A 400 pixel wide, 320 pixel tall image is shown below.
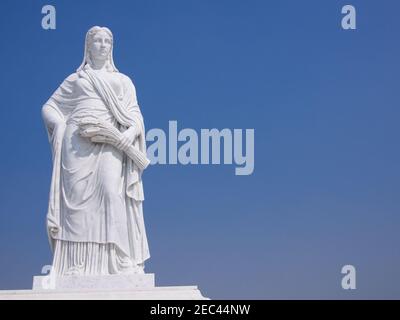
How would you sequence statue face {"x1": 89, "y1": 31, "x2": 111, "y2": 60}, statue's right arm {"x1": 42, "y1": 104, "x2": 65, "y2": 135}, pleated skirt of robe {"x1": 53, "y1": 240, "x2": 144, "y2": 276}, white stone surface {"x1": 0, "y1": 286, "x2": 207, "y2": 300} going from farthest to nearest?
statue face {"x1": 89, "y1": 31, "x2": 111, "y2": 60}
statue's right arm {"x1": 42, "y1": 104, "x2": 65, "y2": 135}
pleated skirt of robe {"x1": 53, "y1": 240, "x2": 144, "y2": 276}
white stone surface {"x1": 0, "y1": 286, "x2": 207, "y2": 300}

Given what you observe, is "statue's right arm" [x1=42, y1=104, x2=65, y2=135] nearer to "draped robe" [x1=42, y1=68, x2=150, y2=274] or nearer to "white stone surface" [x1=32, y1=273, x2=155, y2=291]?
"draped robe" [x1=42, y1=68, x2=150, y2=274]

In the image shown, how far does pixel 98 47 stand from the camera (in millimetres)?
15602

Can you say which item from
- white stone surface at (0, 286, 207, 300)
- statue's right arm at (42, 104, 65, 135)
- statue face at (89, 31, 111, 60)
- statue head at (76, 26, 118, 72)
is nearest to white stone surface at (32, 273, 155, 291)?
white stone surface at (0, 286, 207, 300)

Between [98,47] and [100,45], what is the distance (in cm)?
5

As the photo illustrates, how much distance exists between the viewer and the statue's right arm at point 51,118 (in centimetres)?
1543

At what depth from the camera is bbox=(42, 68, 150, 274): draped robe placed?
14.8 meters

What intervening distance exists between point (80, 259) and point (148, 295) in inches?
58.1

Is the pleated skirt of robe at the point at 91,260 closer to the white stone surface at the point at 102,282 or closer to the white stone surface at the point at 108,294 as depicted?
the white stone surface at the point at 102,282

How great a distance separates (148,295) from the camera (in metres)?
14.1

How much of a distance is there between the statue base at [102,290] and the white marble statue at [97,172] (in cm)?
25

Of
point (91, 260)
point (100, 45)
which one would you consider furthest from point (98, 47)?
point (91, 260)
